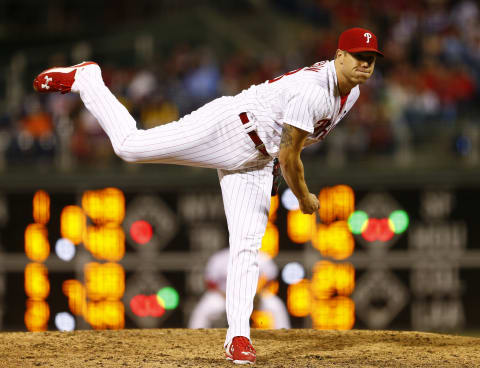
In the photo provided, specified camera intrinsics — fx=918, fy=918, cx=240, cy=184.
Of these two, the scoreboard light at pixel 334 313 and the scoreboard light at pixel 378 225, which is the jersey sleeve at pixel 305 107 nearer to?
the scoreboard light at pixel 378 225

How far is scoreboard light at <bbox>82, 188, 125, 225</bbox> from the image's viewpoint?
10.1 m

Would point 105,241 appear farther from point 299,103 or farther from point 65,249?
point 299,103

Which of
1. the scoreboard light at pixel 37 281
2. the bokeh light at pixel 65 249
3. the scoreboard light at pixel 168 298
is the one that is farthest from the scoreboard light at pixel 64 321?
the scoreboard light at pixel 168 298

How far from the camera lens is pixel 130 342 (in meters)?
5.56

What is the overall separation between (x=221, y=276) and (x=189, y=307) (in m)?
0.95

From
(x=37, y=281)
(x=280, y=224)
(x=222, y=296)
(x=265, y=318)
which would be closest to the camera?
(x=265, y=318)

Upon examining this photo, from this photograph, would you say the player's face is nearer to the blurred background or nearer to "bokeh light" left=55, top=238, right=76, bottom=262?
the blurred background

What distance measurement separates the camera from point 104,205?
10.1 m

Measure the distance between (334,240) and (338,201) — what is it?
0.43 m

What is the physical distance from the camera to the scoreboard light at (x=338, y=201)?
9883 mm

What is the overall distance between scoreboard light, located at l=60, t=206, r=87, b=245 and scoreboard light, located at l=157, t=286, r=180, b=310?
3.62 feet

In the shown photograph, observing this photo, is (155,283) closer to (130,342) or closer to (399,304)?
(399,304)

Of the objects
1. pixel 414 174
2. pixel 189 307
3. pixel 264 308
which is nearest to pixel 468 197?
pixel 414 174

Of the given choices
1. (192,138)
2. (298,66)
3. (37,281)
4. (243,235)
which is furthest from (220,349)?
(298,66)
